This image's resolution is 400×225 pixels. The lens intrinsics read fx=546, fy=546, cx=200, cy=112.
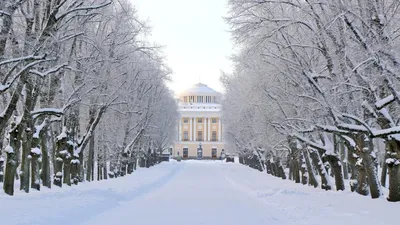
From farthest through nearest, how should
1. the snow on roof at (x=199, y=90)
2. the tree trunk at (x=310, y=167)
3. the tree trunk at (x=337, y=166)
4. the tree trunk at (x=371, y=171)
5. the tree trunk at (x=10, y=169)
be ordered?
the snow on roof at (x=199, y=90) < the tree trunk at (x=310, y=167) < the tree trunk at (x=337, y=166) < the tree trunk at (x=371, y=171) < the tree trunk at (x=10, y=169)

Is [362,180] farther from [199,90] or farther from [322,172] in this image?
[199,90]

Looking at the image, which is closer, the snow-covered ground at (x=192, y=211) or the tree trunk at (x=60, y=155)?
the snow-covered ground at (x=192, y=211)

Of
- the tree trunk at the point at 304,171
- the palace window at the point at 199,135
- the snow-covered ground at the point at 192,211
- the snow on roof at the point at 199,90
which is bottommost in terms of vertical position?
the snow-covered ground at the point at 192,211

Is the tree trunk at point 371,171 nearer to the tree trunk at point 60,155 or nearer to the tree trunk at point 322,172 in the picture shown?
the tree trunk at point 322,172

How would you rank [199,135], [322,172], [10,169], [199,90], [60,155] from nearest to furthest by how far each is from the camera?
[10,169], [60,155], [322,172], [199,135], [199,90]

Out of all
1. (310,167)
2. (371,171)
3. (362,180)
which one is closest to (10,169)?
(371,171)

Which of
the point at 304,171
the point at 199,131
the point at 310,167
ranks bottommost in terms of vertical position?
the point at 304,171

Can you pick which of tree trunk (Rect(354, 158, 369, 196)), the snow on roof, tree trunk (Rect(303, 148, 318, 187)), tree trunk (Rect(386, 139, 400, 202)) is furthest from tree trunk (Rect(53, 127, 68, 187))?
the snow on roof

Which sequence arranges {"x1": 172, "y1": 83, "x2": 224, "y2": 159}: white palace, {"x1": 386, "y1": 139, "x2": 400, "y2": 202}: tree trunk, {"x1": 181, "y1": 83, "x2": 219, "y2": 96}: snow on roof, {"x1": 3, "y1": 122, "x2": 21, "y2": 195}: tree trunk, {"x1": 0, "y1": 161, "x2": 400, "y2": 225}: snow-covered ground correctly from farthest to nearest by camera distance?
{"x1": 181, "y1": 83, "x2": 219, "y2": 96}: snow on roof < {"x1": 172, "y1": 83, "x2": 224, "y2": 159}: white palace < {"x1": 3, "y1": 122, "x2": 21, "y2": 195}: tree trunk < {"x1": 386, "y1": 139, "x2": 400, "y2": 202}: tree trunk < {"x1": 0, "y1": 161, "x2": 400, "y2": 225}: snow-covered ground

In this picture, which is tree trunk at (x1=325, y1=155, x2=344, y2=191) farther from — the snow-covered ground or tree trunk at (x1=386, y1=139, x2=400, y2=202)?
tree trunk at (x1=386, y1=139, x2=400, y2=202)

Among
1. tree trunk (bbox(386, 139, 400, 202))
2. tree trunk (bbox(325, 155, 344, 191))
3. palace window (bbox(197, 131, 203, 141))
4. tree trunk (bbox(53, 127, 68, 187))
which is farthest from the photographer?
palace window (bbox(197, 131, 203, 141))

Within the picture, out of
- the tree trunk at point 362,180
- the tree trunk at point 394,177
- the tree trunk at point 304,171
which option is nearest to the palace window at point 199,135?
the tree trunk at point 304,171

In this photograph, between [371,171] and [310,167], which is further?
[310,167]

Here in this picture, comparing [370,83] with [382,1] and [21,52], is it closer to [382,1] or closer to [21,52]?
[382,1]
